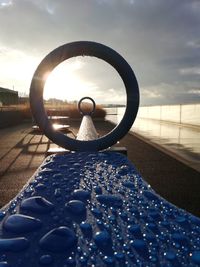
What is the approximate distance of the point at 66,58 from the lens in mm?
3090

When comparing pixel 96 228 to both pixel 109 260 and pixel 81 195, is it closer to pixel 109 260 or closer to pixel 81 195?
pixel 109 260

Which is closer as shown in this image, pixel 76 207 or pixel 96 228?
pixel 96 228

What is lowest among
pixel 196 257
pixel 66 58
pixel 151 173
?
pixel 151 173

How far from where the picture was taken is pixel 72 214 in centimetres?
121

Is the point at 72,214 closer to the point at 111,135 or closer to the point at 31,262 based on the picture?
the point at 31,262

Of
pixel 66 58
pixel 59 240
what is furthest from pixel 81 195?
pixel 66 58

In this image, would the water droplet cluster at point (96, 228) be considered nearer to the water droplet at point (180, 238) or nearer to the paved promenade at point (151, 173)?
the water droplet at point (180, 238)

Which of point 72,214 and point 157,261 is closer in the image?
point 157,261

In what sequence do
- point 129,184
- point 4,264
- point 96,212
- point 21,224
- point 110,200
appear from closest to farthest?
point 4,264, point 21,224, point 96,212, point 110,200, point 129,184

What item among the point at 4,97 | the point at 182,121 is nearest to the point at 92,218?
the point at 182,121

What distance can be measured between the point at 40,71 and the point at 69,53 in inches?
15.2

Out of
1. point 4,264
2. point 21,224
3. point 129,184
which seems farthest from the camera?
point 129,184

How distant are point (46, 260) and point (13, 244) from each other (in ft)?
0.46

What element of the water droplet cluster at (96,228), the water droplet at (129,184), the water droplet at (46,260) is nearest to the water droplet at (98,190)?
the water droplet cluster at (96,228)
